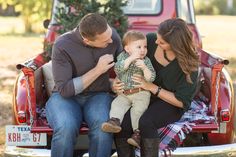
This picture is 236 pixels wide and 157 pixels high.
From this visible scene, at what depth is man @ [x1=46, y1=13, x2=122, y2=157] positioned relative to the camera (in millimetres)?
4176

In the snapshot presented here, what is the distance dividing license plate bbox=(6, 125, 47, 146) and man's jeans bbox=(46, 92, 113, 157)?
0.56 feet

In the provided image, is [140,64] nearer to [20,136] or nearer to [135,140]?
[135,140]

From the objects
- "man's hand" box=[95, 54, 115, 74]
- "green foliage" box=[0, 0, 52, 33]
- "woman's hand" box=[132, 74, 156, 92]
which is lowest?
"green foliage" box=[0, 0, 52, 33]

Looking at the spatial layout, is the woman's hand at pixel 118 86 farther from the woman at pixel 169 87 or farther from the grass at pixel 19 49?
the grass at pixel 19 49

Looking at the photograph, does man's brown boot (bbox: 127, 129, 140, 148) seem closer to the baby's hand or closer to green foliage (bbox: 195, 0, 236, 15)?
the baby's hand

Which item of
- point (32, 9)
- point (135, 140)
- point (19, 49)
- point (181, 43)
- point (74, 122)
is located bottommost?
point (19, 49)

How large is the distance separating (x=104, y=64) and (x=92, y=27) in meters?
0.30

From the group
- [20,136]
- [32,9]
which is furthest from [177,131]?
[32,9]

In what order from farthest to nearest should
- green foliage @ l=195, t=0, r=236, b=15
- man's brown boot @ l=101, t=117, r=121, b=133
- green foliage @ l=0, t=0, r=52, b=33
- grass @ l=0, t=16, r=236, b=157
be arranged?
green foliage @ l=195, t=0, r=236, b=15, green foliage @ l=0, t=0, r=52, b=33, grass @ l=0, t=16, r=236, b=157, man's brown boot @ l=101, t=117, r=121, b=133

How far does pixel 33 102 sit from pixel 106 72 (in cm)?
60

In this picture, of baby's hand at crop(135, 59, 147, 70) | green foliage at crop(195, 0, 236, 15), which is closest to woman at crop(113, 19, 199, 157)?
baby's hand at crop(135, 59, 147, 70)

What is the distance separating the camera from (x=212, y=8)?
3100 centimetres

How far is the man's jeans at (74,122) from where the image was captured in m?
4.15

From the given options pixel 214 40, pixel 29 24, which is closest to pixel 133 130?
pixel 214 40
